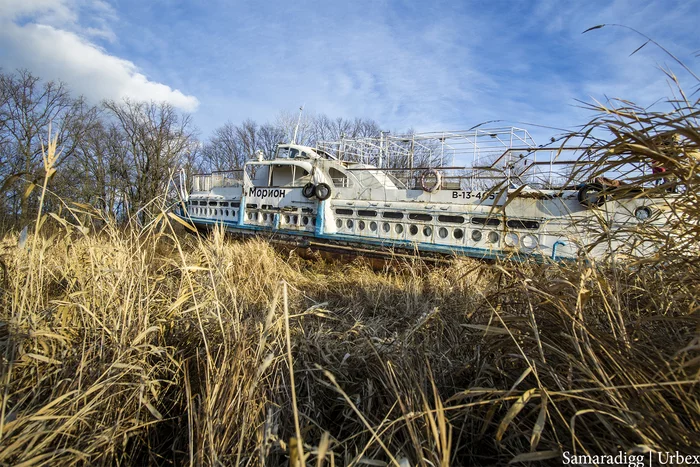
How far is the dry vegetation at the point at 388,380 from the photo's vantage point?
98 centimetres

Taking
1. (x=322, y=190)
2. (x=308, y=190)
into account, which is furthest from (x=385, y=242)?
(x=308, y=190)

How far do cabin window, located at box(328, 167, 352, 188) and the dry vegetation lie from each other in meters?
7.35

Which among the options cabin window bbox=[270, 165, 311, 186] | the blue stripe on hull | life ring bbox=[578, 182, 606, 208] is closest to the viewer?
life ring bbox=[578, 182, 606, 208]

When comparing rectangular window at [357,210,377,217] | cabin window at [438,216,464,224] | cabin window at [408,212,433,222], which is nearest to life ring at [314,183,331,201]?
rectangular window at [357,210,377,217]

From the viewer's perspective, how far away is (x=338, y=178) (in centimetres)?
938

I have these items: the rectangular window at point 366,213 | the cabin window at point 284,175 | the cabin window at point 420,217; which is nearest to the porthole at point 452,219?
the cabin window at point 420,217


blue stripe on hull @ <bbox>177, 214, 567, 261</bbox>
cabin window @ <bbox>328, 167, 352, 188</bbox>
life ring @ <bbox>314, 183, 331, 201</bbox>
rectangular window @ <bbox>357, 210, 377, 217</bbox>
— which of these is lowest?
blue stripe on hull @ <bbox>177, 214, 567, 261</bbox>

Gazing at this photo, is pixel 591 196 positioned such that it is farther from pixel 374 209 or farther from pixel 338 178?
pixel 338 178

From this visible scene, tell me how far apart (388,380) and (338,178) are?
27.2ft

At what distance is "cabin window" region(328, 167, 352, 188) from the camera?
30.0ft

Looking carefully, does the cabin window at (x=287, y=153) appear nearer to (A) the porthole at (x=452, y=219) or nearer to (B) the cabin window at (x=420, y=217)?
(B) the cabin window at (x=420, y=217)

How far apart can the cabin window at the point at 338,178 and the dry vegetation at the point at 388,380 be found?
7353mm

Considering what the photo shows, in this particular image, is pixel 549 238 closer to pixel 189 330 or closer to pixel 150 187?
pixel 189 330

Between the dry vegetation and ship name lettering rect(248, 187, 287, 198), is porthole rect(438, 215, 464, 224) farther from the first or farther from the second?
the dry vegetation
